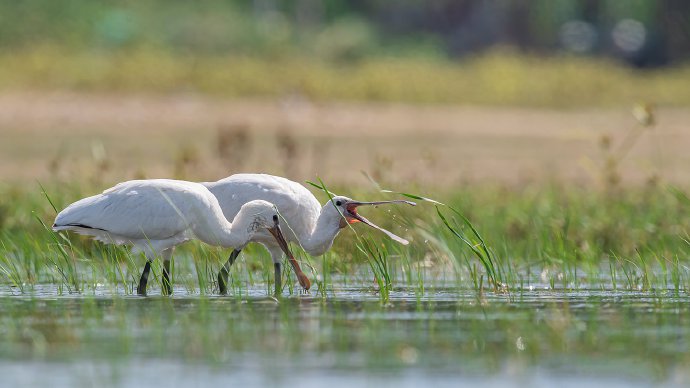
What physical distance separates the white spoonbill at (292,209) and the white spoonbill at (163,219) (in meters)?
0.25

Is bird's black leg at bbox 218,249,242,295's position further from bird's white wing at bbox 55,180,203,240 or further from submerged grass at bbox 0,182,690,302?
bird's white wing at bbox 55,180,203,240

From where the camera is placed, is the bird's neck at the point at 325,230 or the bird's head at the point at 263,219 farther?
the bird's neck at the point at 325,230

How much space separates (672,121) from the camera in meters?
34.0

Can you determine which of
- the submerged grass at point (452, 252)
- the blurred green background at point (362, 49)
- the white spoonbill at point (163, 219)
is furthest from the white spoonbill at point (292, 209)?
the blurred green background at point (362, 49)

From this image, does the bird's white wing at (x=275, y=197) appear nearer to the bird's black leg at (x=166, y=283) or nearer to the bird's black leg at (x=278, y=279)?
the bird's black leg at (x=278, y=279)

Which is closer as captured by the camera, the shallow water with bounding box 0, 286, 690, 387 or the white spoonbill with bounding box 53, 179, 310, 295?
the shallow water with bounding box 0, 286, 690, 387

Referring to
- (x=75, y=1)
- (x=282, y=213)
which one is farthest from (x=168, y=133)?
(x=282, y=213)

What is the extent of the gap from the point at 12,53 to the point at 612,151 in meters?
15.3

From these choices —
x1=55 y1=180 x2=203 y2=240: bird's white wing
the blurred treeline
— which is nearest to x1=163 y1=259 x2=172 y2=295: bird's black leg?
x1=55 y1=180 x2=203 y2=240: bird's white wing

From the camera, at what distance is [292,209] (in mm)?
11359

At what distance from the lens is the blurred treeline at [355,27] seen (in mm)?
41125

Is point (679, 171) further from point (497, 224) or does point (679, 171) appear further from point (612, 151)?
point (497, 224)

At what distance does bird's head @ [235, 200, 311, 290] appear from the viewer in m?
10.9

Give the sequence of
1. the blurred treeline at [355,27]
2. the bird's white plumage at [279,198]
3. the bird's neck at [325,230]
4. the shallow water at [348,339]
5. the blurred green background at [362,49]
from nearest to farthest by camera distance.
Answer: the shallow water at [348,339]
the bird's neck at [325,230]
the bird's white plumage at [279,198]
the blurred green background at [362,49]
the blurred treeline at [355,27]
